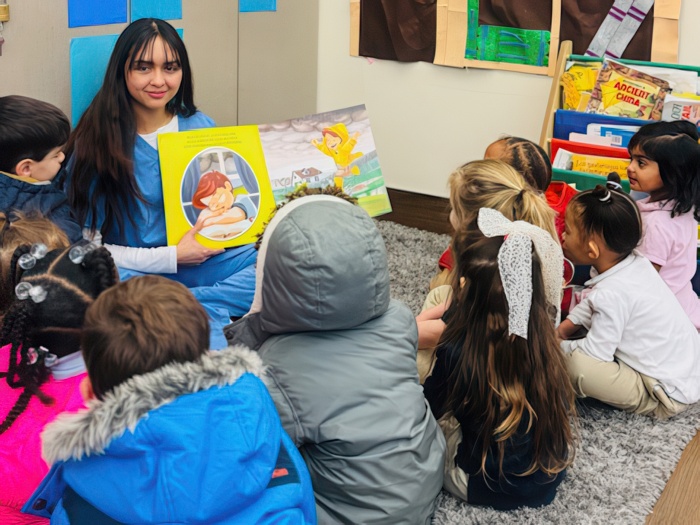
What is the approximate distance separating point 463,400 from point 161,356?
71cm

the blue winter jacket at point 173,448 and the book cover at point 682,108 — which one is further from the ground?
the book cover at point 682,108

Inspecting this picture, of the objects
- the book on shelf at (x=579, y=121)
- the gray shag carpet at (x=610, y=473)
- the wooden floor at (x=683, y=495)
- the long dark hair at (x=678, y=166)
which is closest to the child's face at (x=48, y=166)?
the gray shag carpet at (x=610, y=473)

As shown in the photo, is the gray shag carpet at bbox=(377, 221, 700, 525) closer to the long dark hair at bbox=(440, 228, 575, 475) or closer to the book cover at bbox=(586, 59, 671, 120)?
the long dark hair at bbox=(440, 228, 575, 475)

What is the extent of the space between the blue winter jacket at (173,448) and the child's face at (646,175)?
5.51ft

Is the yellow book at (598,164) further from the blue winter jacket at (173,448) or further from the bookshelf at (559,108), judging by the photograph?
the blue winter jacket at (173,448)

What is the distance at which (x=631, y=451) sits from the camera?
1869 mm

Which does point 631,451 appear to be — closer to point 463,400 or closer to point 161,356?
point 463,400

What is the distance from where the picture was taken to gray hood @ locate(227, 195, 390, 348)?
1240 millimetres

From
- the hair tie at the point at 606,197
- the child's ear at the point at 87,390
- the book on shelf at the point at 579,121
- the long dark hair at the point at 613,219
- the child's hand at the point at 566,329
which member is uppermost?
the book on shelf at the point at 579,121

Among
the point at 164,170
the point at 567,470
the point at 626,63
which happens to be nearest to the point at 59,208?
the point at 164,170

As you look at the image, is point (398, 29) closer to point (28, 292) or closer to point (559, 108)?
point (559, 108)

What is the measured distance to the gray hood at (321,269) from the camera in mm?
1240

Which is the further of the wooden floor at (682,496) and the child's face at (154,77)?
the child's face at (154,77)

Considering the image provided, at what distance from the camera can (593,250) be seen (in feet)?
6.53
